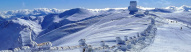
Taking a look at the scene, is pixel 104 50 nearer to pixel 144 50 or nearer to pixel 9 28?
pixel 144 50

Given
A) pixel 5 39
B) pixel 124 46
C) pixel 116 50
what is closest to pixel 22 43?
pixel 116 50

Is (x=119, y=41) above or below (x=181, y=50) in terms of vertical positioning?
above

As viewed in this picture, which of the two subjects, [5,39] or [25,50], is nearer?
[25,50]

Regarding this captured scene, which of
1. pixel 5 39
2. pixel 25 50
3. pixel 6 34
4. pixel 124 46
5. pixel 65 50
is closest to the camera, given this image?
pixel 25 50

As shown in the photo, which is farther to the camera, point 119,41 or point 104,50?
point 119,41

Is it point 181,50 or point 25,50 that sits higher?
point 25,50

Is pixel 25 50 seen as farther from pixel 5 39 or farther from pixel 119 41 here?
pixel 5 39

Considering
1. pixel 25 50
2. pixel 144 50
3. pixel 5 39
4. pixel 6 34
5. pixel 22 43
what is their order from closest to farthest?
pixel 25 50
pixel 22 43
pixel 144 50
pixel 5 39
pixel 6 34

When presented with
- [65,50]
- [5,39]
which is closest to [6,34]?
[5,39]

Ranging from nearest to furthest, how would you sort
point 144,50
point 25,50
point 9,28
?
point 25,50 < point 144,50 < point 9,28
